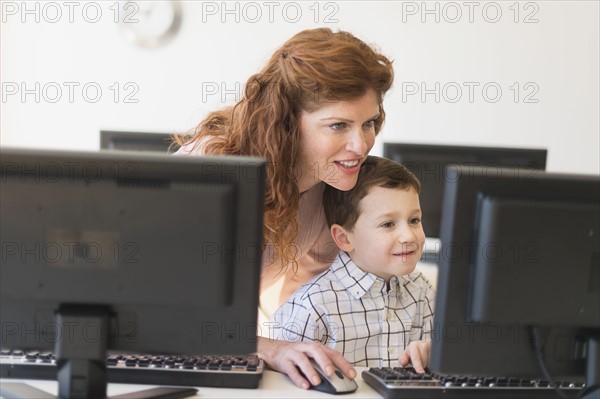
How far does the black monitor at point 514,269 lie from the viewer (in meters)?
1.24

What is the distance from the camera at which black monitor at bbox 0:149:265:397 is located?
1244 millimetres

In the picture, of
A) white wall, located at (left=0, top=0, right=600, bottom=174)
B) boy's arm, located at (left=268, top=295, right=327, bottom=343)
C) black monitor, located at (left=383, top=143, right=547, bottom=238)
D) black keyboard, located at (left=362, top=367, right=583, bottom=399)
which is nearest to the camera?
black keyboard, located at (left=362, top=367, right=583, bottom=399)

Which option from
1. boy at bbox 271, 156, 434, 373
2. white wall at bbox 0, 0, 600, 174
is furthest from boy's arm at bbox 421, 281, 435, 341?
white wall at bbox 0, 0, 600, 174

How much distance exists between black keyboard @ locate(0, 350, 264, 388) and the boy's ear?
0.61m

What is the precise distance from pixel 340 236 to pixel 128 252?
900 millimetres

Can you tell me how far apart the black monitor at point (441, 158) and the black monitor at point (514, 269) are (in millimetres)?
1534

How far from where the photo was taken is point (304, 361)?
1562 mm

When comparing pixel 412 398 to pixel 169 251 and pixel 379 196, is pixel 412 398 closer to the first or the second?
pixel 169 251

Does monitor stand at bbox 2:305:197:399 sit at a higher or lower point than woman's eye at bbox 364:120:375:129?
lower

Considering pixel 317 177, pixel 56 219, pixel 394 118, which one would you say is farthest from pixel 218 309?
pixel 394 118

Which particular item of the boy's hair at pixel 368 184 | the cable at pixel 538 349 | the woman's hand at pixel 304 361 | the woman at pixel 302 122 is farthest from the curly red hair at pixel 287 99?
the cable at pixel 538 349

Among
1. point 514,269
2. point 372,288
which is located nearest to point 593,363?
point 514,269

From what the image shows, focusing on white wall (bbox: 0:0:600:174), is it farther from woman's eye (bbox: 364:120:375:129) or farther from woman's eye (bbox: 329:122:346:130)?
woman's eye (bbox: 329:122:346:130)

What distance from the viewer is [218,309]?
129 cm
